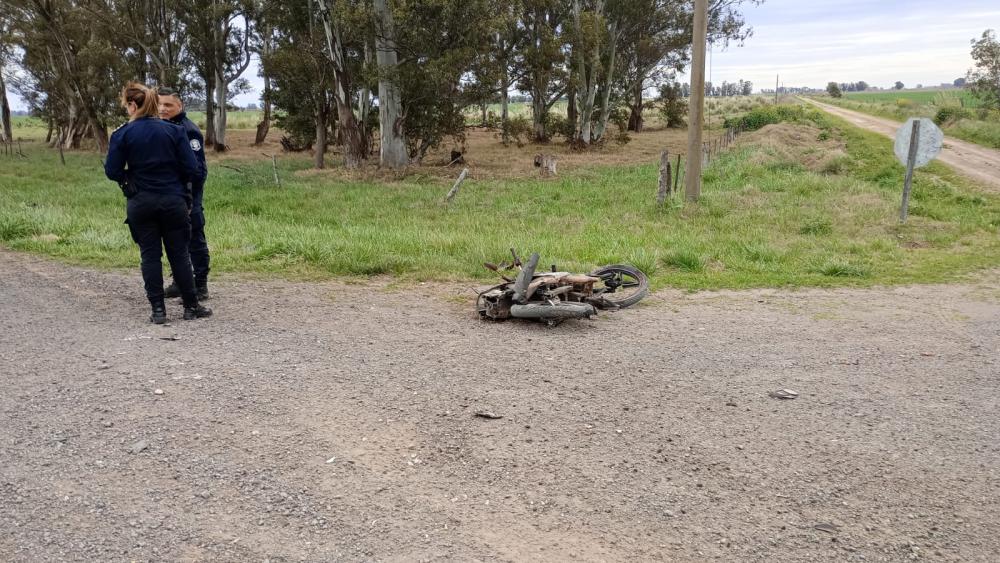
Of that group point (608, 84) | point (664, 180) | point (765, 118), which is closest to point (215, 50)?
point (608, 84)

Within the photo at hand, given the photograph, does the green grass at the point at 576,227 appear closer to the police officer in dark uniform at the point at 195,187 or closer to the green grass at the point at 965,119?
the police officer in dark uniform at the point at 195,187

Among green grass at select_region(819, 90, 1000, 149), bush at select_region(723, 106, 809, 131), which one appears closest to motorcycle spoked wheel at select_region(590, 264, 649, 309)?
green grass at select_region(819, 90, 1000, 149)

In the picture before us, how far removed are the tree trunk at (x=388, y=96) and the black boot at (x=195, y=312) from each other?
658 inches

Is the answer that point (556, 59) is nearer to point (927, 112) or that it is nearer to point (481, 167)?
point (481, 167)

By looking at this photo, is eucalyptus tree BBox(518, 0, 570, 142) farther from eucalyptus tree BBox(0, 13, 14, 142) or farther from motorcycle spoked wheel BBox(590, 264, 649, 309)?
eucalyptus tree BBox(0, 13, 14, 142)

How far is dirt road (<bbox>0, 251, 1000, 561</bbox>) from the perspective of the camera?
3232mm

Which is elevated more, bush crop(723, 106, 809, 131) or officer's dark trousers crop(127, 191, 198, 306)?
bush crop(723, 106, 809, 131)

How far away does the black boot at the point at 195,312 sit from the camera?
641 centimetres

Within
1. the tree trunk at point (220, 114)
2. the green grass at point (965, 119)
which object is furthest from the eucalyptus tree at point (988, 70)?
the tree trunk at point (220, 114)

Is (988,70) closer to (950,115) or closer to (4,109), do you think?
(950,115)

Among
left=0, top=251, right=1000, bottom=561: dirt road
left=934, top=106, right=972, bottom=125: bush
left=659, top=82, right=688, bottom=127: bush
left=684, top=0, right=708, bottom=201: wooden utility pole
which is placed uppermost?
left=659, top=82, right=688, bottom=127: bush

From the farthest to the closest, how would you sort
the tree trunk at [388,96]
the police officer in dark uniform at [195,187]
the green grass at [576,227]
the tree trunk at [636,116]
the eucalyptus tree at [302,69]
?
1. the tree trunk at [636,116]
2. the eucalyptus tree at [302,69]
3. the tree trunk at [388,96]
4. the green grass at [576,227]
5. the police officer in dark uniform at [195,187]

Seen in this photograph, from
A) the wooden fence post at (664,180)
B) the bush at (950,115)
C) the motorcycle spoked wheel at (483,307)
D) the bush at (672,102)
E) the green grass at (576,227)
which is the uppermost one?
the bush at (672,102)

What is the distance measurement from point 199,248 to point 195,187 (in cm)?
66
